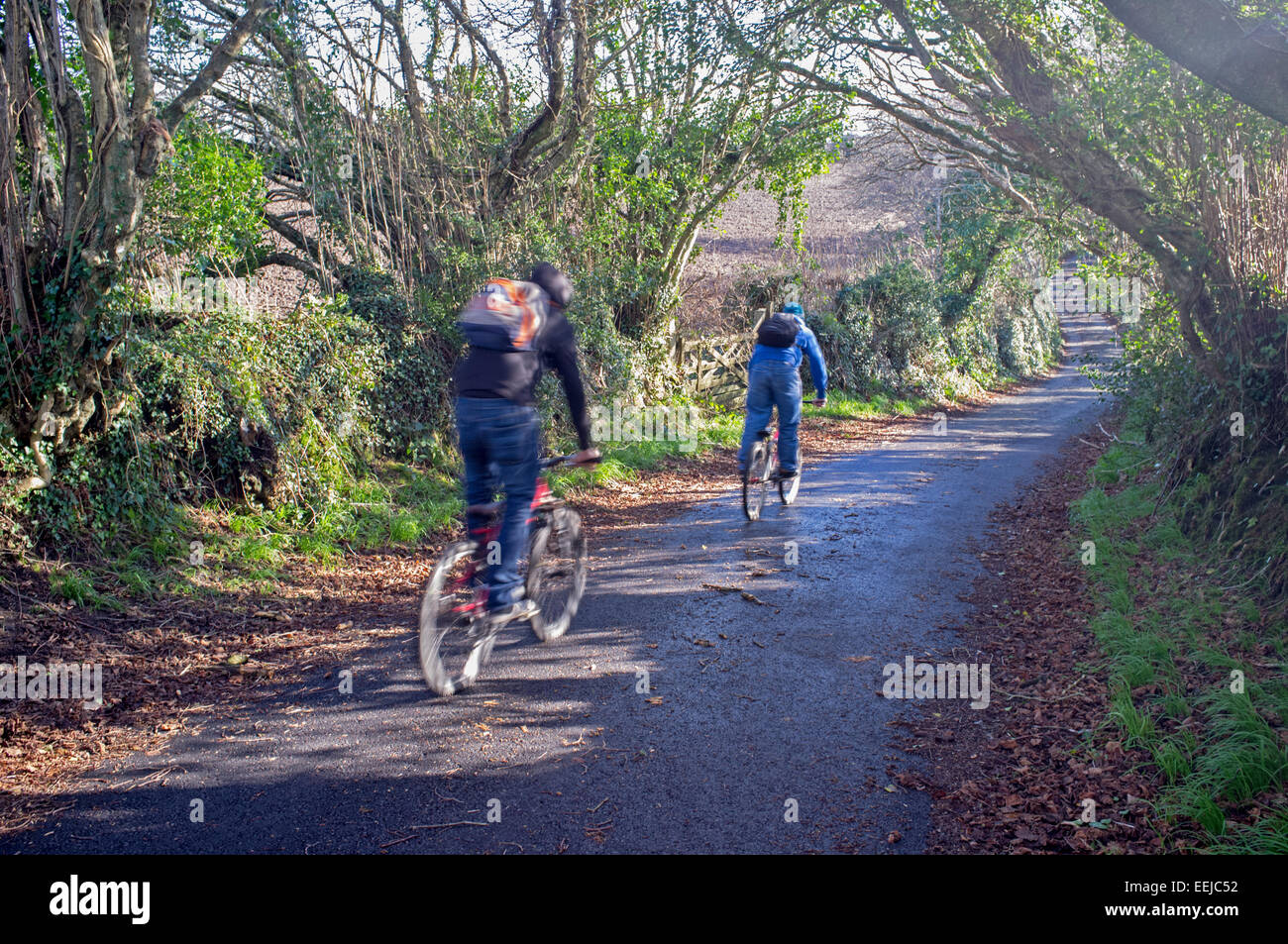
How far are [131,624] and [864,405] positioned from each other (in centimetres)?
1828

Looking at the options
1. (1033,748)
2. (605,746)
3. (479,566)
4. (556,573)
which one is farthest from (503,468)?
(1033,748)

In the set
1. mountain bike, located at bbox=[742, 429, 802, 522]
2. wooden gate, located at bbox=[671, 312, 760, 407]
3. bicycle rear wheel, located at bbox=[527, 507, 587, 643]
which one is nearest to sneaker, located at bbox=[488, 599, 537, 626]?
bicycle rear wheel, located at bbox=[527, 507, 587, 643]

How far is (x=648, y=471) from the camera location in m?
12.6

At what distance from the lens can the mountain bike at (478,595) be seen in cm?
478

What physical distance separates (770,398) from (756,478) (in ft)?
2.94

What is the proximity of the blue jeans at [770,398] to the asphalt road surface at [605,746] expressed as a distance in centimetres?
225

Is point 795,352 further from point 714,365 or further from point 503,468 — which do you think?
point 714,365

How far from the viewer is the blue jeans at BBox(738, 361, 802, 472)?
9.27 m

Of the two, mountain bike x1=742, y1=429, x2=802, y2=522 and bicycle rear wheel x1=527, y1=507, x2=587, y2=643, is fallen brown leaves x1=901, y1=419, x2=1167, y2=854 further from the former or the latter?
mountain bike x1=742, y1=429, x2=802, y2=522

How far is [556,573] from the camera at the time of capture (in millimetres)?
5918

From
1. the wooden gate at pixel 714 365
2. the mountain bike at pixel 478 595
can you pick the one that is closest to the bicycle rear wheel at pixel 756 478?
the mountain bike at pixel 478 595

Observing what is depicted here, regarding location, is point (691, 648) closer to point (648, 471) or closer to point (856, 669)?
point (856, 669)
